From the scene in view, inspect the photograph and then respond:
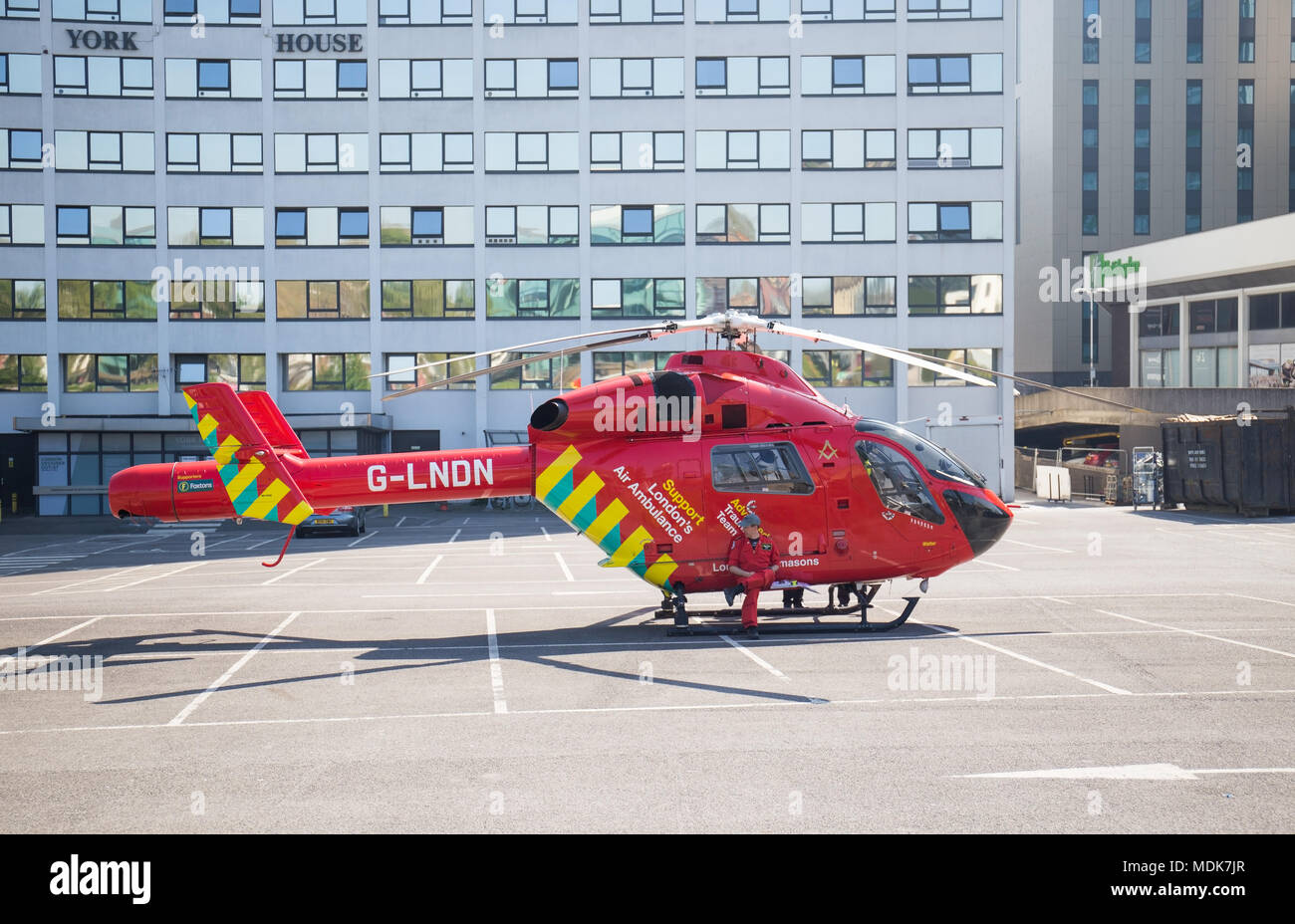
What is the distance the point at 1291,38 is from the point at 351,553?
269 feet

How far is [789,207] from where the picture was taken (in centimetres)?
4666

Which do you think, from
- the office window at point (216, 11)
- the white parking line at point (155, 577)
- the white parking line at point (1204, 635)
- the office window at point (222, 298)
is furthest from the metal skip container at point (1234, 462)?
the office window at point (216, 11)

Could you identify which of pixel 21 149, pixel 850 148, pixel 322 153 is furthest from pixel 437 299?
pixel 850 148

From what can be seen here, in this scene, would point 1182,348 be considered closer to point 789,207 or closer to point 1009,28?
point 1009,28

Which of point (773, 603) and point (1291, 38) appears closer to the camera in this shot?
point (773, 603)

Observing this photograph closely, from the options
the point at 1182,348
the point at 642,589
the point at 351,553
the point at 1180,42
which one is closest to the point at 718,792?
the point at 642,589

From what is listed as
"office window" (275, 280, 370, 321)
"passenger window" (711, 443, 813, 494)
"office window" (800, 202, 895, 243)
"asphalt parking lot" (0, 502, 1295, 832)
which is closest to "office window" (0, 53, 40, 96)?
"office window" (275, 280, 370, 321)

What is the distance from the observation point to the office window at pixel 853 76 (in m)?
46.8

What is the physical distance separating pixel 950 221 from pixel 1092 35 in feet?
136

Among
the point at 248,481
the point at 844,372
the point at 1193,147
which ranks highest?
the point at 1193,147

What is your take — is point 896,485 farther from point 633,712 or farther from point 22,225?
point 22,225

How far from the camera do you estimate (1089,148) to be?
78.8m

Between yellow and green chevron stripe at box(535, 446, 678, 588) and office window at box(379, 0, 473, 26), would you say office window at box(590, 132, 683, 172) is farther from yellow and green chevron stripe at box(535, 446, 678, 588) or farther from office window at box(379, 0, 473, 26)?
yellow and green chevron stripe at box(535, 446, 678, 588)

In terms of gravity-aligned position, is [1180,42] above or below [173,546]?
above
